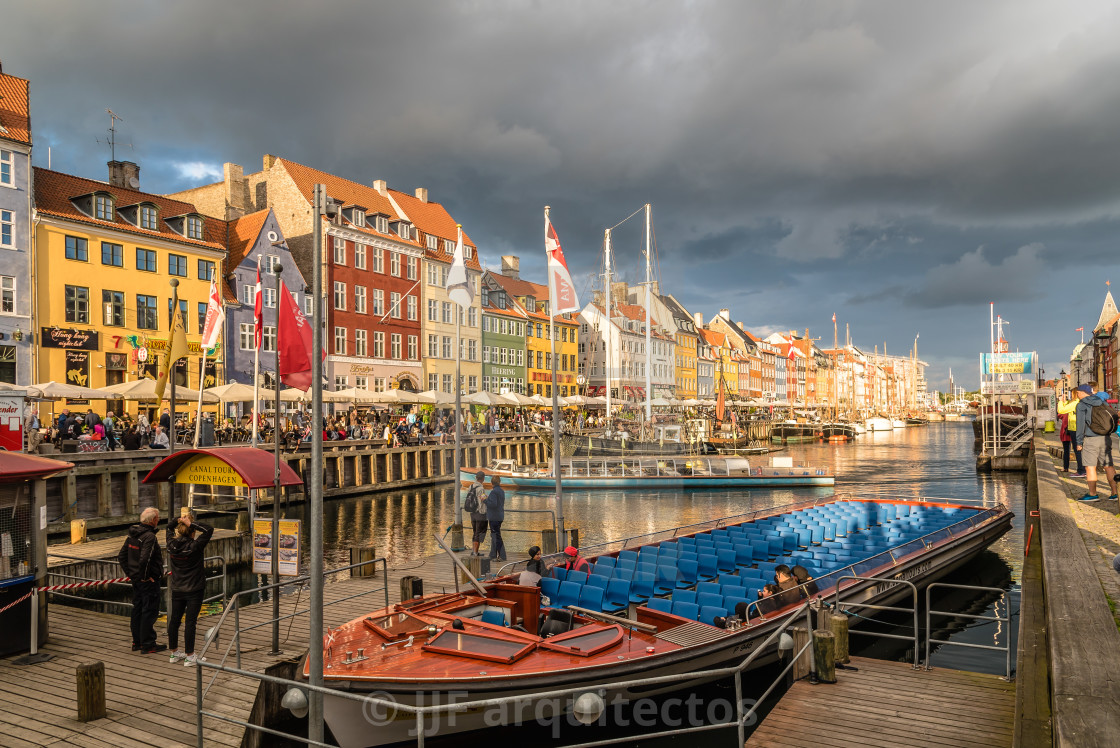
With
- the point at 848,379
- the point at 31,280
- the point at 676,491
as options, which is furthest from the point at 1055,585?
the point at 848,379

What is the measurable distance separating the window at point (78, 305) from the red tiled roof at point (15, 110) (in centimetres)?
713

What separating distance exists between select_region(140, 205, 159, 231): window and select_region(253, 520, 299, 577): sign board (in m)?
37.2

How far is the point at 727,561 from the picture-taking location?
15.7 metres

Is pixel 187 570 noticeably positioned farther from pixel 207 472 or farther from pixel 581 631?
pixel 581 631

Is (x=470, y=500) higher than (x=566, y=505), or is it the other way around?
(x=470, y=500)

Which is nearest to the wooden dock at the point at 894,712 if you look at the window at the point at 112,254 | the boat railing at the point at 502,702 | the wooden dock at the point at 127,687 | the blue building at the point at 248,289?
the boat railing at the point at 502,702

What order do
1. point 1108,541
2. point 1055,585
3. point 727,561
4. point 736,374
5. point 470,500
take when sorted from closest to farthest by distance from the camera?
point 1055,585, point 1108,541, point 727,561, point 470,500, point 736,374

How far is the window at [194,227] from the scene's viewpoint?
4441cm

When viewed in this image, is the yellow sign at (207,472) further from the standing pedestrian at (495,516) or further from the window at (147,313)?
the window at (147,313)

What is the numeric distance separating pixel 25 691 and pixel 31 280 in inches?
1302

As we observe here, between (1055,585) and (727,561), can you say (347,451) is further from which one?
(1055,585)

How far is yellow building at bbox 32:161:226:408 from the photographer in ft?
120

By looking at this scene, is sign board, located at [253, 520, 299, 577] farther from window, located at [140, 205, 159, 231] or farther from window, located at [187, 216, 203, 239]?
window, located at [187, 216, 203, 239]

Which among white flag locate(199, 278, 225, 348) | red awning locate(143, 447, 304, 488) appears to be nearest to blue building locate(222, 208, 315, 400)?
white flag locate(199, 278, 225, 348)
